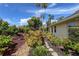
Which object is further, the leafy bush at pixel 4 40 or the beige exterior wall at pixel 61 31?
the beige exterior wall at pixel 61 31

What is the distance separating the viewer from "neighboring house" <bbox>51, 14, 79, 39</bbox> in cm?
655

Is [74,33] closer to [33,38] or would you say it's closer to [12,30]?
[33,38]

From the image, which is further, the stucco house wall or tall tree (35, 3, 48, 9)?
the stucco house wall

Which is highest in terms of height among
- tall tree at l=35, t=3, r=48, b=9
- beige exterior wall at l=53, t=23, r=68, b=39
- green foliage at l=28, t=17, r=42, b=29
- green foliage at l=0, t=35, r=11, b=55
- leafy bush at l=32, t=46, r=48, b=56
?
tall tree at l=35, t=3, r=48, b=9

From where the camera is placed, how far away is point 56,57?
6.50m

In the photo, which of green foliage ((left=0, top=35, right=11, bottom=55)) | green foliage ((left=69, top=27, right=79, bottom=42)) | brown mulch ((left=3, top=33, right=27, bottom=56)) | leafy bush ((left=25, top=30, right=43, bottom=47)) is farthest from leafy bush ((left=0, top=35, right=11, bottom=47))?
green foliage ((left=69, top=27, right=79, bottom=42))

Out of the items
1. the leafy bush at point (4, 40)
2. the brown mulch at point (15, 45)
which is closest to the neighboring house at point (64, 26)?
the brown mulch at point (15, 45)

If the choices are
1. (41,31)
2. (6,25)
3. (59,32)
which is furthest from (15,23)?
(59,32)

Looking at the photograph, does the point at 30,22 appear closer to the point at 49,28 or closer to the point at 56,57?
the point at 49,28

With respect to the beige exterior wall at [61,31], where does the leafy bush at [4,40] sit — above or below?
below

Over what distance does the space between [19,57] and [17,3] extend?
4.85ft

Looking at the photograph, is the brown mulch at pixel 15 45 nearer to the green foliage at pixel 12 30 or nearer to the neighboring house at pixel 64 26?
the green foliage at pixel 12 30

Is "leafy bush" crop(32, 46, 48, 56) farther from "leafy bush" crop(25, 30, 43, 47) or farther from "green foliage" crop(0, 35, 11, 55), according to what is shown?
"green foliage" crop(0, 35, 11, 55)

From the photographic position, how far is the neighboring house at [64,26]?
6.55 meters
